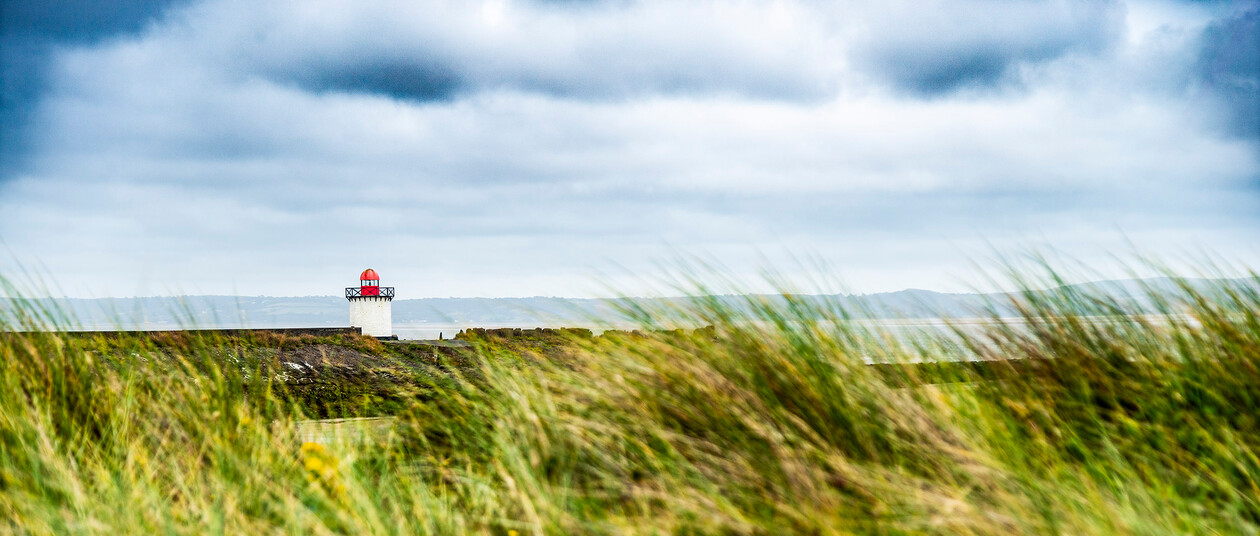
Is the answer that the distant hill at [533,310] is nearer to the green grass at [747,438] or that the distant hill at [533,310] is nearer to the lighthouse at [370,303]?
the green grass at [747,438]

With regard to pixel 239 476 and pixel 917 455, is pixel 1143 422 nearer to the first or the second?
pixel 917 455

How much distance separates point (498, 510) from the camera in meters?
2.42

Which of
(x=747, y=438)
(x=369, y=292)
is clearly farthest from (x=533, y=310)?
(x=369, y=292)

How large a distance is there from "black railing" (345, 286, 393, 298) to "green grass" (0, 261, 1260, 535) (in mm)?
25376

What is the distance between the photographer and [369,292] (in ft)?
91.5

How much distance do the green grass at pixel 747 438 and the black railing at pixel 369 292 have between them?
25376mm

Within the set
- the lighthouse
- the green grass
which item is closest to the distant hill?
the green grass

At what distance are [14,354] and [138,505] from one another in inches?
54.8

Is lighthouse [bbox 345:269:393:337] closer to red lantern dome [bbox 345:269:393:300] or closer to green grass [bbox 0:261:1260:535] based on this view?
red lantern dome [bbox 345:269:393:300]

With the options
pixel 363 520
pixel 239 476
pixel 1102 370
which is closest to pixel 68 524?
pixel 239 476

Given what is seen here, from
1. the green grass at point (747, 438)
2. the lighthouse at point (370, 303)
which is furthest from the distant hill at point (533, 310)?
the lighthouse at point (370, 303)

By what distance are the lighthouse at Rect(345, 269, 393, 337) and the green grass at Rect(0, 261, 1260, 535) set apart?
25372 mm

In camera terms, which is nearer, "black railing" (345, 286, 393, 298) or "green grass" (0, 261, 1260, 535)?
"green grass" (0, 261, 1260, 535)

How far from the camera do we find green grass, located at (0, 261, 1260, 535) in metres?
2.01
